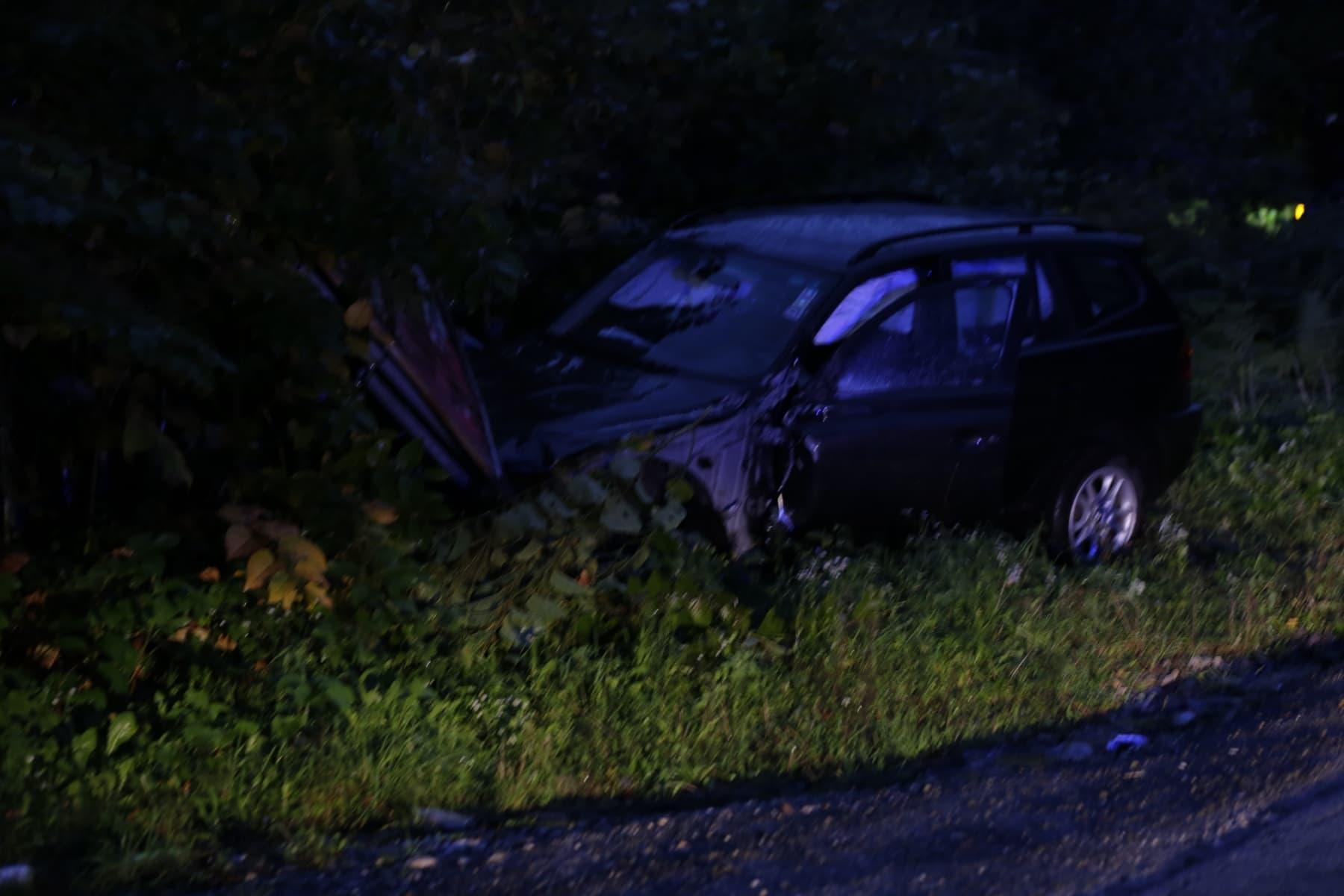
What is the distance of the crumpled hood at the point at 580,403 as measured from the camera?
5699mm

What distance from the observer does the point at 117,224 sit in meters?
3.71

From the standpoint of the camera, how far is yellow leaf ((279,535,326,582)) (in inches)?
165

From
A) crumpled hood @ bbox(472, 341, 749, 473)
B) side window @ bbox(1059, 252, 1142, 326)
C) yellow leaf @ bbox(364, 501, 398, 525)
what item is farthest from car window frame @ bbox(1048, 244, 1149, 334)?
yellow leaf @ bbox(364, 501, 398, 525)

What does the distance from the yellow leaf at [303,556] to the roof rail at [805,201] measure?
142 inches

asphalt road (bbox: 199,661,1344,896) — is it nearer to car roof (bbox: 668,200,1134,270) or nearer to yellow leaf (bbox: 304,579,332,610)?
yellow leaf (bbox: 304,579,332,610)

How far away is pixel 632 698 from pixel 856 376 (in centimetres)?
186

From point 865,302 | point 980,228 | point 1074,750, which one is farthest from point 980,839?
point 980,228

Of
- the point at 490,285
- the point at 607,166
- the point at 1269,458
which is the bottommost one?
the point at 1269,458

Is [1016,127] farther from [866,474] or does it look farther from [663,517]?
[663,517]

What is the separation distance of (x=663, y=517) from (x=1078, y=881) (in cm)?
189

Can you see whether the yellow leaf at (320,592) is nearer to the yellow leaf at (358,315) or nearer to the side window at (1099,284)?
the yellow leaf at (358,315)

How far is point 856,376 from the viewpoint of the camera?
614 centimetres

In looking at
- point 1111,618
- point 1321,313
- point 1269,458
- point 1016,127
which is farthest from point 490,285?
point 1321,313

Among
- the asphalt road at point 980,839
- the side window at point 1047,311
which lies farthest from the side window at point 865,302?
the asphalt road at point 980,839
